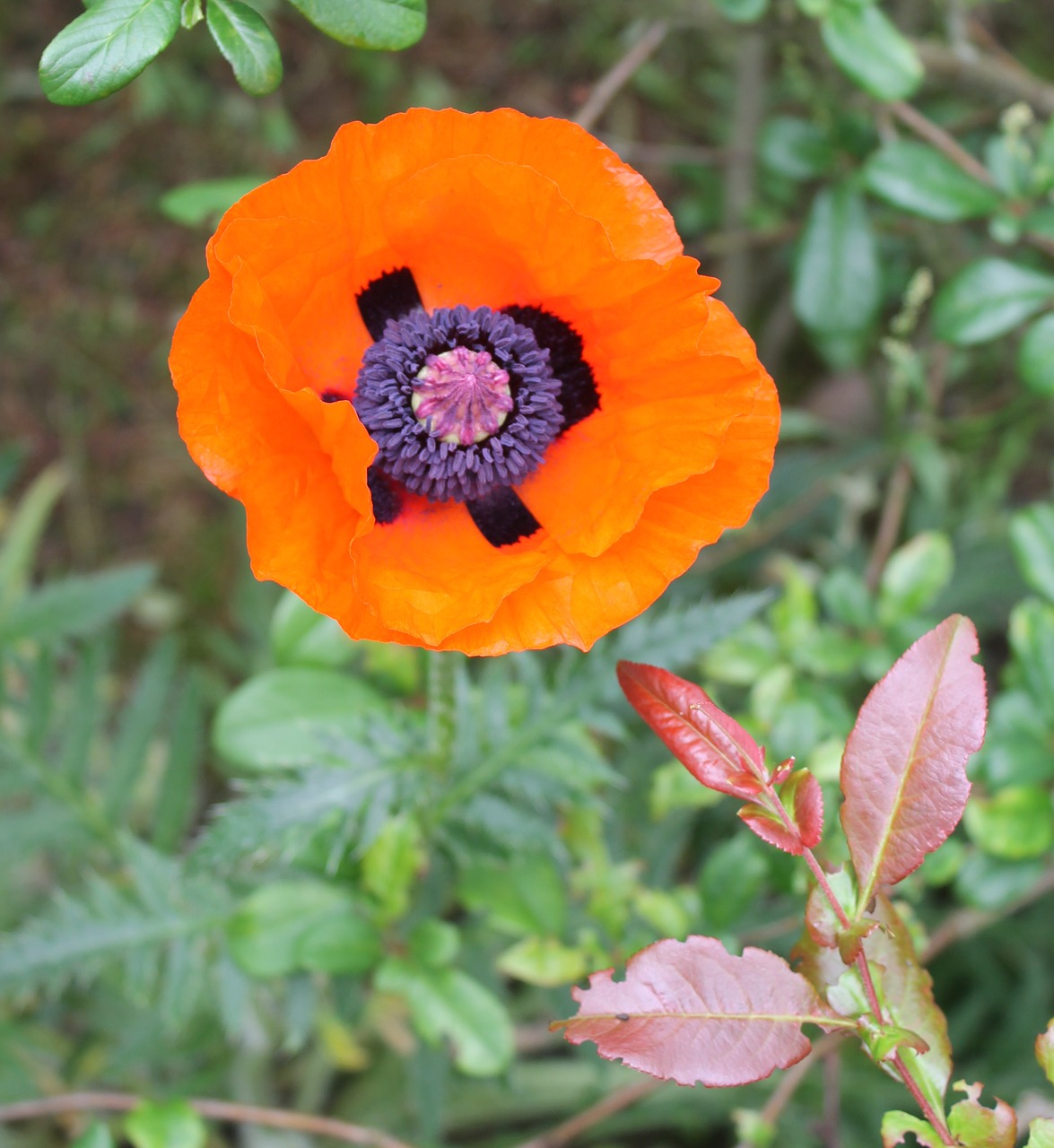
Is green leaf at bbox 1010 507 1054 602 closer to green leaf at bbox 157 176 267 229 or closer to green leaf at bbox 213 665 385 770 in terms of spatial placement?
green leaf at bbox 213 665 385 770

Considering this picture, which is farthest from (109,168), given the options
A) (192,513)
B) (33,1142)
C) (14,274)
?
(33,1142)

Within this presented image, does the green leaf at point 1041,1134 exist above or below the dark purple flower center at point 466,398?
below

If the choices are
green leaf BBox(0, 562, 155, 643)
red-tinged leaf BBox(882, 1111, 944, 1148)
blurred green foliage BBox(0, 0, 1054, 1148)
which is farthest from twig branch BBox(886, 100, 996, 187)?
green leaf BBox(0, 562, 155, 643)

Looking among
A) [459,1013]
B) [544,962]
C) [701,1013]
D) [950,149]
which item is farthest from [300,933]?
[950,149]

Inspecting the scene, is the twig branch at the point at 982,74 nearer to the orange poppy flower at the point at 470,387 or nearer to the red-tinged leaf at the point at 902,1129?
the orange poppy flower at the point at 470,387

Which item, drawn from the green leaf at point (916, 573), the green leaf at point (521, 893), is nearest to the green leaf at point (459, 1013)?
the green leaf at point (521, 893)

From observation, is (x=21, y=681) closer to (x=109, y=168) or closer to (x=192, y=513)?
(x=192, y=513)

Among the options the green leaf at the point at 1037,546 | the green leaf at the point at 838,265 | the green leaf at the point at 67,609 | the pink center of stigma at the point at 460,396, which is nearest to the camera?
the pink center of stigma at the point at 460,396
